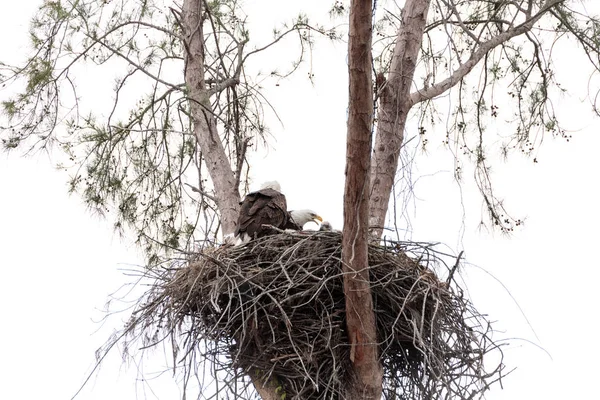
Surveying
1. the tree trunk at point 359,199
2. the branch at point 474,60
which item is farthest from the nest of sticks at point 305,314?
the branch at point 474,60

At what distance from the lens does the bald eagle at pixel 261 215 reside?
19.9ft

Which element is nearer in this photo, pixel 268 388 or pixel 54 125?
pixel 268 388

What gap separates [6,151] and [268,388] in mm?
3088

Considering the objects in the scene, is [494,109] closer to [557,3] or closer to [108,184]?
[557,3]

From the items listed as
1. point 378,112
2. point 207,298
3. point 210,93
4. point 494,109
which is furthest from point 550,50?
point 207,298

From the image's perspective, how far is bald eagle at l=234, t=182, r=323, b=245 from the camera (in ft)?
19.9

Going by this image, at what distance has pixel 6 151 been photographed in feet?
24.9

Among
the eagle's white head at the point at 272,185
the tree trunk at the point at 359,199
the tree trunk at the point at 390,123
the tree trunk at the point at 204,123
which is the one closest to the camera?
the tree trunk at the point at 359,199

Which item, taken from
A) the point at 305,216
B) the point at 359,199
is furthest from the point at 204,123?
the point at 359,199

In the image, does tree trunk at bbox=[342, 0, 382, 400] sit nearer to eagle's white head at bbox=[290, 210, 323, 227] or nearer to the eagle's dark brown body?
the eagle's dark brown body

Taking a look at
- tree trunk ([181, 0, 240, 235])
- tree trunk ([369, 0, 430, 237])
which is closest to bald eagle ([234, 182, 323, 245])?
tree trunk ([181, 0, 240, 235])

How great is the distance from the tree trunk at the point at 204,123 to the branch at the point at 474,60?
4.72 ft

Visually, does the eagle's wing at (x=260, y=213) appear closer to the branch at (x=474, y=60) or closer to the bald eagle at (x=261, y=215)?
the bald eagle at (x=261, y=215)

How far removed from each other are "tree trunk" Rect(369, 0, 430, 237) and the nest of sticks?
948 millimetres
